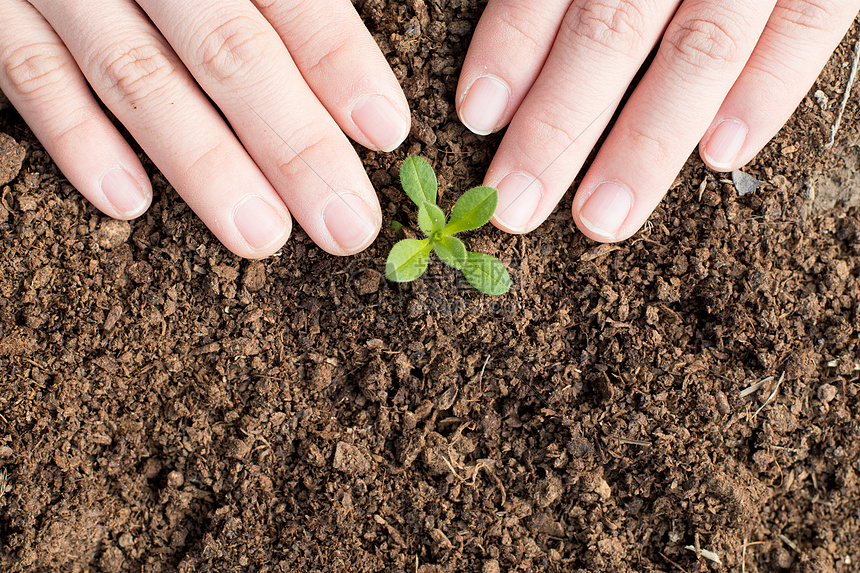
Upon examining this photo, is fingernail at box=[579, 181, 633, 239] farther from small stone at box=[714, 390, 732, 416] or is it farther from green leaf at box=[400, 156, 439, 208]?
small stone at box=[714, 390, 732, 416]

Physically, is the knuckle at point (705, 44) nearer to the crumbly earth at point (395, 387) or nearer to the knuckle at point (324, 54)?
the crumbly earth at point (395, 387)

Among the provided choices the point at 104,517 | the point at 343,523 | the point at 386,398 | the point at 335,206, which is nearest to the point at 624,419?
the point at 386,398

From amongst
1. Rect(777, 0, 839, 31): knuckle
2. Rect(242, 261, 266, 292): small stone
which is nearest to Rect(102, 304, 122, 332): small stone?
Rect(242, 261, 266, 292): small stone

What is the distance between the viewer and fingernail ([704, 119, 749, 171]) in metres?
2.40

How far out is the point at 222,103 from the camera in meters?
2.35

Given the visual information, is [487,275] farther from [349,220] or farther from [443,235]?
[349,220]

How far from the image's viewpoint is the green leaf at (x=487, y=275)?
2.29 meters

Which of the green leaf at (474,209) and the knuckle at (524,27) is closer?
the green leaf at (474,209)

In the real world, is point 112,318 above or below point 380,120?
below

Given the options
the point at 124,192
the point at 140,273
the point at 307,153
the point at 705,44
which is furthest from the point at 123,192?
the point at 705,44

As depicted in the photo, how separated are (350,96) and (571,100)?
67 cm

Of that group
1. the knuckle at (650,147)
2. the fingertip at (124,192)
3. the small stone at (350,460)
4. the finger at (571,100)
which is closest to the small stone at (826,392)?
the knuckle at (650,147)

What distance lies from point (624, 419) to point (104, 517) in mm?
1687

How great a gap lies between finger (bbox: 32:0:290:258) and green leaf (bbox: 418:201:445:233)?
1.44 feet
